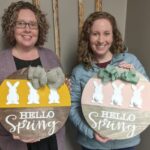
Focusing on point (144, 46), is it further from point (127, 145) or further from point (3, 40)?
point (3, 40)

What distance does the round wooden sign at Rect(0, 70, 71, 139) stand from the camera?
1.22m

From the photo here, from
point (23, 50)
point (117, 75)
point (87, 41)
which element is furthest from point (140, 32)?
point (23, 50)

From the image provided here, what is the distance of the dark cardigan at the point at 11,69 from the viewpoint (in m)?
1.31

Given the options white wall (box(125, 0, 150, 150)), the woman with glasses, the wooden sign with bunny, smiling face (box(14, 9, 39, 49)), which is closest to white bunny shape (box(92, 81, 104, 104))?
the wooden sign with bunny

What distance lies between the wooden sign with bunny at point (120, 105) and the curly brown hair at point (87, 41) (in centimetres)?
17

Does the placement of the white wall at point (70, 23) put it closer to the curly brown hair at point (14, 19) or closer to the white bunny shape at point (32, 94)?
the curly brown hair at point (14, 19)

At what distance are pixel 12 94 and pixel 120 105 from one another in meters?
0.45

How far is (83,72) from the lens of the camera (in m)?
1.42

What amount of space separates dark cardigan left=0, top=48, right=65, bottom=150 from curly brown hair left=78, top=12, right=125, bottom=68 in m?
0.14

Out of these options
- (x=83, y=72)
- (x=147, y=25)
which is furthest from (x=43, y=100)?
(x=147, y=25)

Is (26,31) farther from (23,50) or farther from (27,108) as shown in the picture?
(27,108)

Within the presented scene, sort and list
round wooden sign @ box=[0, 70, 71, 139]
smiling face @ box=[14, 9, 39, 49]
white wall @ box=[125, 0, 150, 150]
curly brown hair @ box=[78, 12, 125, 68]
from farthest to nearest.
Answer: white wall @ box=[125, 0, 150, 150]
curly brown hair @ box=[78, 12, 125, 68]
smiling face @ box=[14, 9, 39, 49]
round wooden sign @ box=[0, 70, 71, 139]

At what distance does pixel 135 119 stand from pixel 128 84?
150 mm

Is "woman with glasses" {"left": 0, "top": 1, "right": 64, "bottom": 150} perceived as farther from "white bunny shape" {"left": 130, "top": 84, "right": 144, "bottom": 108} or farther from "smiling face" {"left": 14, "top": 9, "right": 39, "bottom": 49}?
"white bunny shape" {"left": 130, "top": 84, "right": 144, "bottom": 108}
